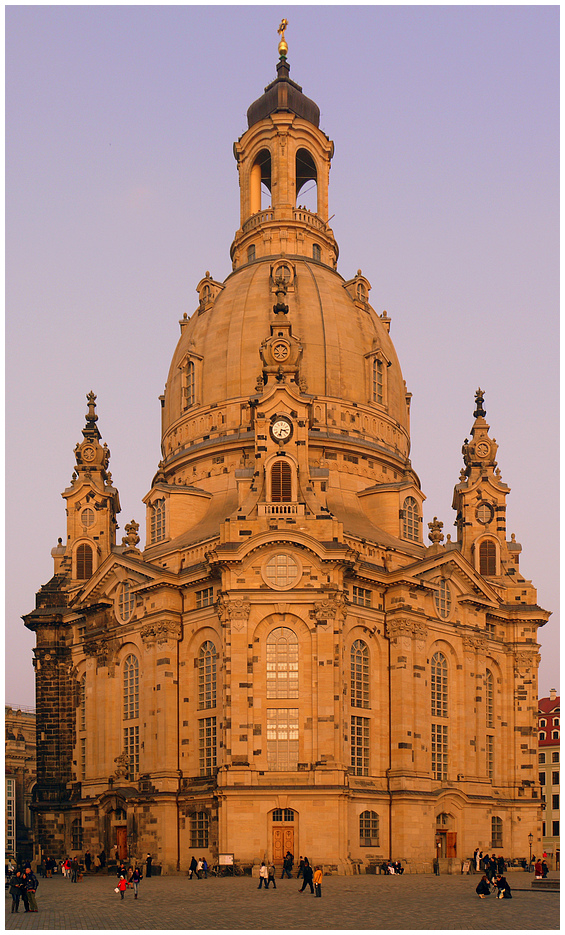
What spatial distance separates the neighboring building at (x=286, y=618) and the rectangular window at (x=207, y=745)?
19cm

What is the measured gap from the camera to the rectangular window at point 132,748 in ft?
256

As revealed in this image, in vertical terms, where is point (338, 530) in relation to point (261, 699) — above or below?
above

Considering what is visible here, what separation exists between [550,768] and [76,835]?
201ft

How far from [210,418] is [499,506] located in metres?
25.1

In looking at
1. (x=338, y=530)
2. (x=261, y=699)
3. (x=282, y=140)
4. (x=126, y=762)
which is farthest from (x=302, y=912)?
(x=282, y=140)

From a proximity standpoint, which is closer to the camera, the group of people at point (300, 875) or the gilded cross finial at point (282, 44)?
the group of people at point (300, 875)

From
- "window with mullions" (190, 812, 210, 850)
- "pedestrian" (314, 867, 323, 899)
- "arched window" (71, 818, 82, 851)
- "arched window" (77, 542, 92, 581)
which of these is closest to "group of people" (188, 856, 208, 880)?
"window with mullions" (190, 812, 210, 850)

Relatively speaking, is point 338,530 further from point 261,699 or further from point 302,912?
point 302,912

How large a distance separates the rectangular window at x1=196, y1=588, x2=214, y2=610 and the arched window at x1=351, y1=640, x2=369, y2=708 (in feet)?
32.5

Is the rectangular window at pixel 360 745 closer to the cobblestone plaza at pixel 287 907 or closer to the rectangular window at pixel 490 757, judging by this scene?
the cobblestone plaza at pixel 287 907

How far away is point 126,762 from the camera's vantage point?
78.6 metres

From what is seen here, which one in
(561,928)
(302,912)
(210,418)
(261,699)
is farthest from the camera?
(210,418)

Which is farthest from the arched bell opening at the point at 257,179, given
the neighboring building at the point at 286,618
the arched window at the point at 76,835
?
the arched window at the point at 76,835

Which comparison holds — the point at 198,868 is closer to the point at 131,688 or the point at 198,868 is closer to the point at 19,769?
the point at 131,688
